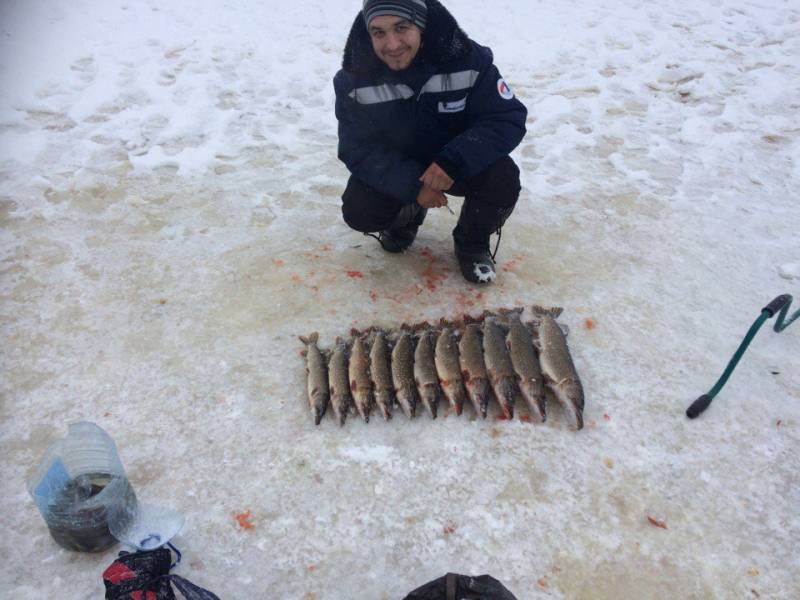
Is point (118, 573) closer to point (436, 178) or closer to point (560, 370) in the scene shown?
point (560, 370)

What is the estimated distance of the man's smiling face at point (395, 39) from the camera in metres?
2.94

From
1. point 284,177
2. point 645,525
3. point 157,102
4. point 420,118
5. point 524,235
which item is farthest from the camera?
point 157,102

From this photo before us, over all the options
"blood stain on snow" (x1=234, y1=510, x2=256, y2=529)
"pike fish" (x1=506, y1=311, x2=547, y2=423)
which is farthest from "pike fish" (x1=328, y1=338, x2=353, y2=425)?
"pike fish" (x1=506, y1=311, x2=547, y2=423)

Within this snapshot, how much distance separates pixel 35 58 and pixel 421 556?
625 cm

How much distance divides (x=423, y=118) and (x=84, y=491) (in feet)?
8.30

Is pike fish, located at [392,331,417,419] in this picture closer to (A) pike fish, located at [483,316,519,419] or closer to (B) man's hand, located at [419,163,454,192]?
(A) pike fish, located at [483,316,519,419]

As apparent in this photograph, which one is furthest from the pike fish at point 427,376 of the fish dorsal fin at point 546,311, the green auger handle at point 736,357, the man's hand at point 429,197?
the green auger handle at point 736,357

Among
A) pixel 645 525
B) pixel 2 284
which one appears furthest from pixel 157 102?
pixel 645 525

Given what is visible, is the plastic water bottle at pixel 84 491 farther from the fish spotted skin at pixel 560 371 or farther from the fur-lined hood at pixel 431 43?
the fur-lined hood at pixel 431 43

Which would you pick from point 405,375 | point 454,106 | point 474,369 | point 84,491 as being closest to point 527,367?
point 474,369

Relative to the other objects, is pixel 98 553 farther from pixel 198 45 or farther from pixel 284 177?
pixel 198 45

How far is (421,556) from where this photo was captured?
2311mm

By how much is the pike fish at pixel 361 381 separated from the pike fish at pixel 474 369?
0.50 metres

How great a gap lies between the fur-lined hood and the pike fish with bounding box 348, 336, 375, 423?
5.09 feet
